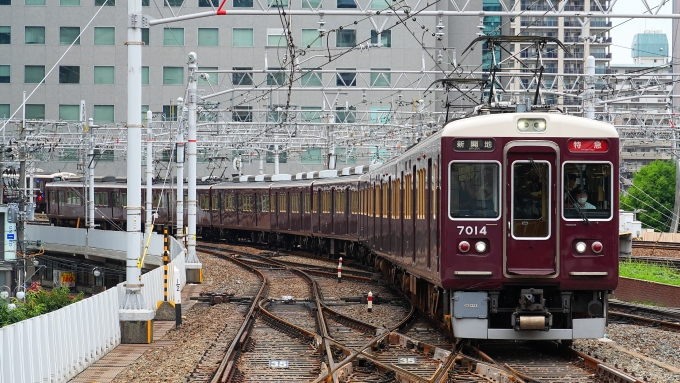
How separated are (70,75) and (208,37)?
818cm

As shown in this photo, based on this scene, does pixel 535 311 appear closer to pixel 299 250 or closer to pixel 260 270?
pixel 260 270

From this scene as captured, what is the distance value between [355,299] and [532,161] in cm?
791

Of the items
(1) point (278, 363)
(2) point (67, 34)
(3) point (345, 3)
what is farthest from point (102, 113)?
(1) point (278, 363)

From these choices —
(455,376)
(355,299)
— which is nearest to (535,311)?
(455,376)

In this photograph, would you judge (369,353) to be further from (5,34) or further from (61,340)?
(5,34)

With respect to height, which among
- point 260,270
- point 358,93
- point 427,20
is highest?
point 427,20

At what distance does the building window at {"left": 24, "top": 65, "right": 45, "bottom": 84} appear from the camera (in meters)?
57.6

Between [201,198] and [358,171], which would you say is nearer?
[358,171]

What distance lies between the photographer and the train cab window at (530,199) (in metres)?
11.4

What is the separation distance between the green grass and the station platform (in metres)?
11.4

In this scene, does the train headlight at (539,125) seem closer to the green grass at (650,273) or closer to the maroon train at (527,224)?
the maroon train at (527,224)

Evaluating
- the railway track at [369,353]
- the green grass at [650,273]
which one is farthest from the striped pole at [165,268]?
the green grass at [650,273]

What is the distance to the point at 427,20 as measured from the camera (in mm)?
55938

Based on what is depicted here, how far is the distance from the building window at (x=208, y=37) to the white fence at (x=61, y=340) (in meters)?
44.2
